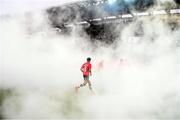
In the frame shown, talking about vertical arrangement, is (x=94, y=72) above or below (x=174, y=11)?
below

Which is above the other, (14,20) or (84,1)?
(84,1)

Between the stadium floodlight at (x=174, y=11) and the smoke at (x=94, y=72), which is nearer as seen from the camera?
the smoke at (x=94, y=72)

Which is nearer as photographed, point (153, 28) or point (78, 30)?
point (153, 28)

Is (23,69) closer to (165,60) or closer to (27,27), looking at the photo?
(27,27)

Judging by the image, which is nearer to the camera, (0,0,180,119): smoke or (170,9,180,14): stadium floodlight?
(0,0,180,119): smoke

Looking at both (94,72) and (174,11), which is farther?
(174,11)

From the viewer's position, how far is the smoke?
793 cm

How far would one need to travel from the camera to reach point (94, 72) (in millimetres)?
12891

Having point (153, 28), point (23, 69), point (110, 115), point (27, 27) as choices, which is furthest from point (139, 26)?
point (110, 115)

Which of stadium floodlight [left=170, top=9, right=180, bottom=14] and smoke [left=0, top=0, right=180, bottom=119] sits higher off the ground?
stadium floodlight [left=170, top=9, right=180, bottom=14]

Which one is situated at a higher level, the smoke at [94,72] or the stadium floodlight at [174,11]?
the stadium floodlight at [174,11]

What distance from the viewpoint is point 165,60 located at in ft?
40.5

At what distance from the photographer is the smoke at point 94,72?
26.0 feet

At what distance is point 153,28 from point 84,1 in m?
3.62
